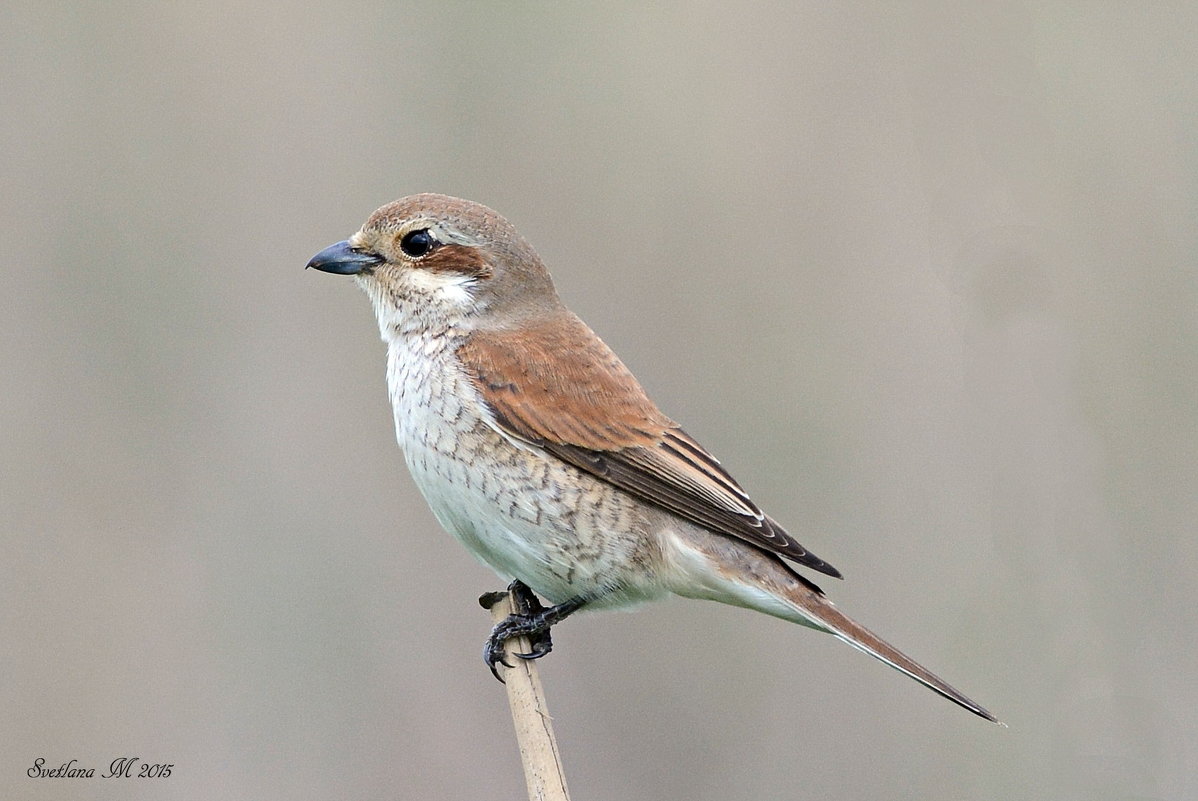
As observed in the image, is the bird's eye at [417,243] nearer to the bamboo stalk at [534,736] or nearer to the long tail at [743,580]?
the long tail at [743,580]

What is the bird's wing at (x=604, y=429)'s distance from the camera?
134 inches

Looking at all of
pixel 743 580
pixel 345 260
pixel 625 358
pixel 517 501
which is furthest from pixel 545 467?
pixel 625 358

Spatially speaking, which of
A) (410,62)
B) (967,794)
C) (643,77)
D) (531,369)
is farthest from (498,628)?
(643,77)

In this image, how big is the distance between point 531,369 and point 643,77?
2.39 m

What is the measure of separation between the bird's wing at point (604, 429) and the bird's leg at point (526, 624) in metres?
0.38

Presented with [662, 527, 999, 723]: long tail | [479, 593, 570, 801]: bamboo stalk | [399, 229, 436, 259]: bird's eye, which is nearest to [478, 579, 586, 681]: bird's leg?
[479, 593, 570, 801]: bamboo stalk

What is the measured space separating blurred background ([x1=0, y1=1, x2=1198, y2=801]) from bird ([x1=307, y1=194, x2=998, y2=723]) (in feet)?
3.19

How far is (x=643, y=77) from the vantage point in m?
5.54

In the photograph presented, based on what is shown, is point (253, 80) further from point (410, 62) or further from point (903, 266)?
point (903, 266)
